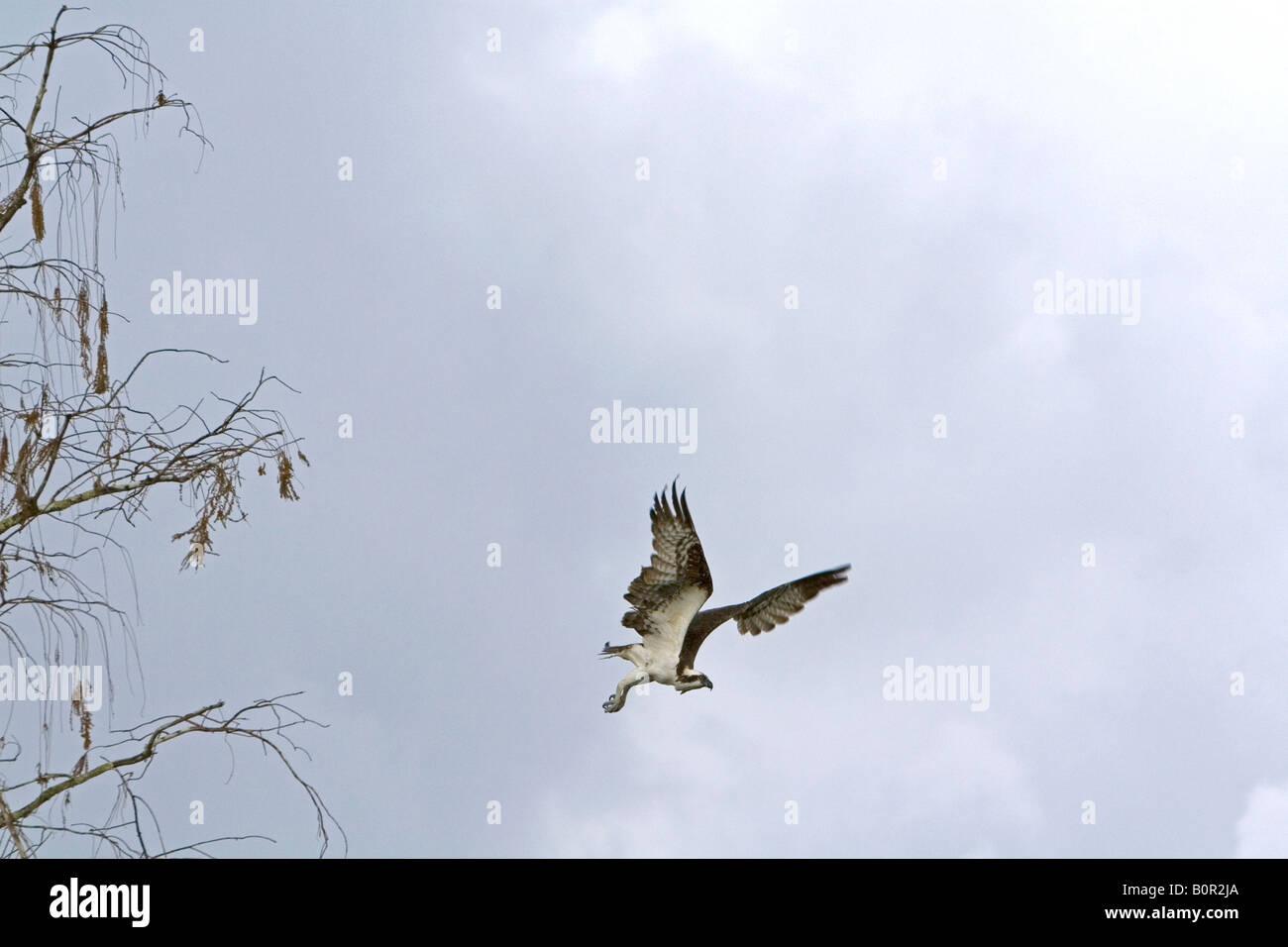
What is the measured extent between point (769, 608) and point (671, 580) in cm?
171

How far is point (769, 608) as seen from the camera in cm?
1362

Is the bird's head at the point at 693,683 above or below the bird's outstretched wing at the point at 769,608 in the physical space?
below

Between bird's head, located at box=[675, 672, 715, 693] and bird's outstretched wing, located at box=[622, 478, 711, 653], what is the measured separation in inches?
17.4

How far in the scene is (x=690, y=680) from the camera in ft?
42.5

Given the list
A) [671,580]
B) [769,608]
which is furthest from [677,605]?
[769,608]

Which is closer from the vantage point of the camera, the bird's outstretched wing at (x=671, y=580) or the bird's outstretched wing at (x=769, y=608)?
the bird's outstretched wing at (x=671, y=580)

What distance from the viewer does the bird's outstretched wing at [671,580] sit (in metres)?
12.2

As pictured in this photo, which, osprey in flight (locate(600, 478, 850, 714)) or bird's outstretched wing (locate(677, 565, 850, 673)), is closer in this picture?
osprey in flight (locate(600, 478, 850, 714))

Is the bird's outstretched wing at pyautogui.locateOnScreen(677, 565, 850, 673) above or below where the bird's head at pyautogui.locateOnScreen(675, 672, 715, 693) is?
above

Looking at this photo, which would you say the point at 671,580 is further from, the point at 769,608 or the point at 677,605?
the point at 769,608

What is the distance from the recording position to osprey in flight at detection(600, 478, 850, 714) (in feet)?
40.0
